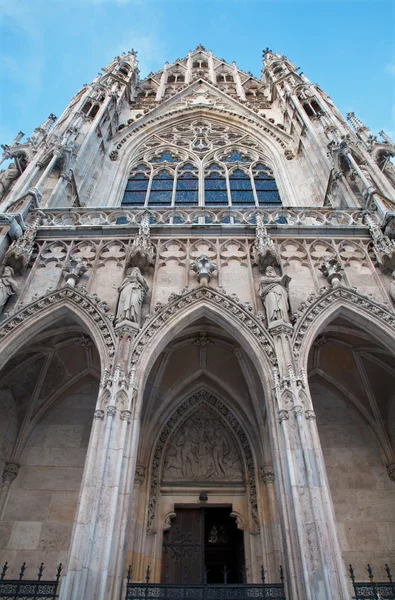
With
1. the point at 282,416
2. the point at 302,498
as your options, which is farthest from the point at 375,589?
the point at 282,416

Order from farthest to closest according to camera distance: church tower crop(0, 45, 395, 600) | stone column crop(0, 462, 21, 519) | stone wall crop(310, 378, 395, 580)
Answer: stone column crop(0, 462, 21, 519)
stone wall crop(310, 378, 395, 580)
church tower crop(0, 45, 395, 600)

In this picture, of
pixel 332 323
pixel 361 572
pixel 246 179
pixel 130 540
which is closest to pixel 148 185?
pixel 246 179

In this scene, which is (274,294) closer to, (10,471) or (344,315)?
(344,315)

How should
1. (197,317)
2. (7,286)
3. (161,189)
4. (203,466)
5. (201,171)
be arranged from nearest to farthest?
(7,286), (197,317), (203,466), (161,189), (201,171)

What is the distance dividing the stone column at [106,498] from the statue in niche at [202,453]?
327 centimetres

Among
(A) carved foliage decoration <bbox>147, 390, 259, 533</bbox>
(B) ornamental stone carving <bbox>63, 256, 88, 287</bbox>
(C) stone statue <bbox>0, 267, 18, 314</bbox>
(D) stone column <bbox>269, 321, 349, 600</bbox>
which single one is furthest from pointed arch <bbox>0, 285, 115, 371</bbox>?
(A) carved foliage decoration <bbox>147, 390, 259, 533</bbox>

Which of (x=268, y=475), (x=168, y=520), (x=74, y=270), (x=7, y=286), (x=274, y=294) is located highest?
(x=74, y=270)

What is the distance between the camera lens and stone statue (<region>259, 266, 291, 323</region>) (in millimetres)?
7582

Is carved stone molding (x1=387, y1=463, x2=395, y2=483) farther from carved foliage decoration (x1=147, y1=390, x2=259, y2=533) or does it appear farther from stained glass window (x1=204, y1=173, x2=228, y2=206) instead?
stained glass window (x1=204, y1=173, x2=228, y2=206)

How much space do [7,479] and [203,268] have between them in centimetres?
567

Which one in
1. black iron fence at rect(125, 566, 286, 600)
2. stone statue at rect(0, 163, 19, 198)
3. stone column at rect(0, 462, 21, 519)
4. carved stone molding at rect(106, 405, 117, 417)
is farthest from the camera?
stone statue at rect(0, 163, 19, 198)

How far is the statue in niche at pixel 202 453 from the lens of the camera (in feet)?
29.7

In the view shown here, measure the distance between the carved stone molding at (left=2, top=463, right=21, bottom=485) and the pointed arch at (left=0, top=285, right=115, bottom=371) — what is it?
265 centimetres

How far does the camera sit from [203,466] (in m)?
9.20
